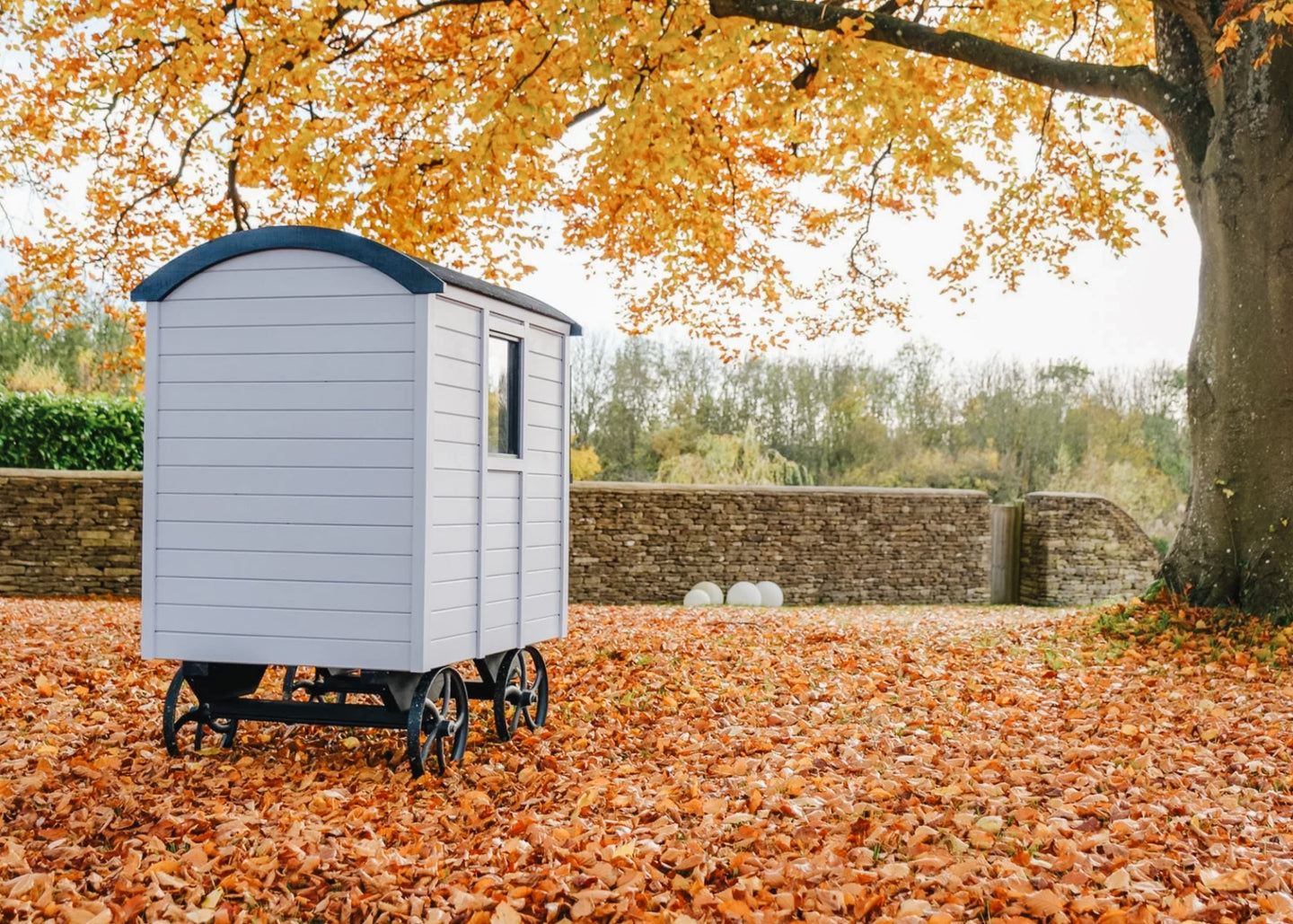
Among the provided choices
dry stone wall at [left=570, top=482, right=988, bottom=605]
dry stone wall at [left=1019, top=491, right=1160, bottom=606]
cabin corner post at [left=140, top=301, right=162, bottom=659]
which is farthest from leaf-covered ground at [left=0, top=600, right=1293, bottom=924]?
dry stone wall at [left=1019, top=491, right=1160, bottom=606]

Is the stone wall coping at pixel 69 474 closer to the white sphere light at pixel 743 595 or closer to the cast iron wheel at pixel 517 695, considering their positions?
the white sphere light at pixel 743 595

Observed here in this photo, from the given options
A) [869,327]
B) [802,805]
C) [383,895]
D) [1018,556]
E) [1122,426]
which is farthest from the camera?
[1122,426]

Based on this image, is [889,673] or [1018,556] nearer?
[889,673]

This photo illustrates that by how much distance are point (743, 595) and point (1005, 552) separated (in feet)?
13.9

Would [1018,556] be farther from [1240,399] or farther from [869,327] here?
[1240,399]

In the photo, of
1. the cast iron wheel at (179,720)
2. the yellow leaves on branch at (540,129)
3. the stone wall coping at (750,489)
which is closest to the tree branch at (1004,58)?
the yellow leaves on branch at (540,129)

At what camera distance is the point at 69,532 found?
12.0 meters

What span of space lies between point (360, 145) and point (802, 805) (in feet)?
22.7

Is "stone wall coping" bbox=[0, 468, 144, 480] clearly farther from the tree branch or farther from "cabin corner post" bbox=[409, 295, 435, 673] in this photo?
"cabin corner post" bbox=[409, 295, 435, 673]

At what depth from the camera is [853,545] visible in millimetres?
14086

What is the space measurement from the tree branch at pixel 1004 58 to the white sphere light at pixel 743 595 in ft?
23.4

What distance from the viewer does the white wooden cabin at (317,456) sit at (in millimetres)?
4324

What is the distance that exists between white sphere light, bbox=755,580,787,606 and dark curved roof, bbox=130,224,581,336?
9.11 m

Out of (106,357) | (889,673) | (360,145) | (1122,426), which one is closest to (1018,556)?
(1122,426)
